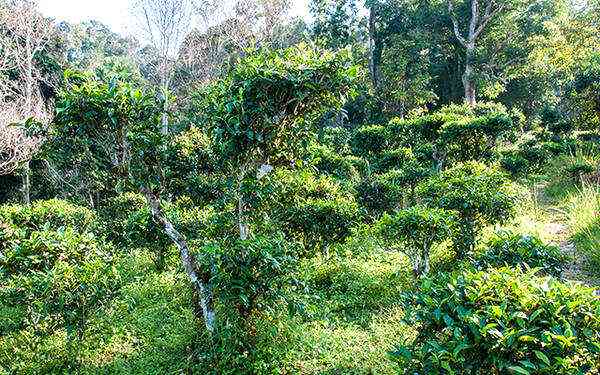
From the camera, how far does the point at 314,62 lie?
4383mm

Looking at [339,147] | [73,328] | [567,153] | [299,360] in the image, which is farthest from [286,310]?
[567,153]

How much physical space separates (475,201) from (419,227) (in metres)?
1.31

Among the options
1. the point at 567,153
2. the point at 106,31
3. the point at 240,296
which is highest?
the point at 106,31

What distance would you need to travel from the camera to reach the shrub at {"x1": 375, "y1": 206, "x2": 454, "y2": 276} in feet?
21.2

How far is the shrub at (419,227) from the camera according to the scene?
6465mm

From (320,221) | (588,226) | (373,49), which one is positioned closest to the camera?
(320,221)

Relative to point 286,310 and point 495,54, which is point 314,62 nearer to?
point 286,310

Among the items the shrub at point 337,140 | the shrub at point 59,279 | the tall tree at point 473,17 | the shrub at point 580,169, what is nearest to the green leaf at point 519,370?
the shrub at point 59,279

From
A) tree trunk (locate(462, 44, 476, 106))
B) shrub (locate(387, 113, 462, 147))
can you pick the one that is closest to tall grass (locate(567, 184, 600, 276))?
shrub (locate(387, 113, 462, 147))

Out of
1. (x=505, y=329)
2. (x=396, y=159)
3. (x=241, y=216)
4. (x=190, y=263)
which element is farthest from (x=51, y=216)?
(x=505, y=329)

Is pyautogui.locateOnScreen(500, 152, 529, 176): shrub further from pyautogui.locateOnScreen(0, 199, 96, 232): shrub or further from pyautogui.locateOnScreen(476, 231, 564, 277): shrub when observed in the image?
pyautogui.locateOnScreen(0, 199, 96, 232): shrub

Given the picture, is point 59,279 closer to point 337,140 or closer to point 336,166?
point 336,166

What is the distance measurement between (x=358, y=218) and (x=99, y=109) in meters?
5.01

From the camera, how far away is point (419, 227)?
21.4 feet
